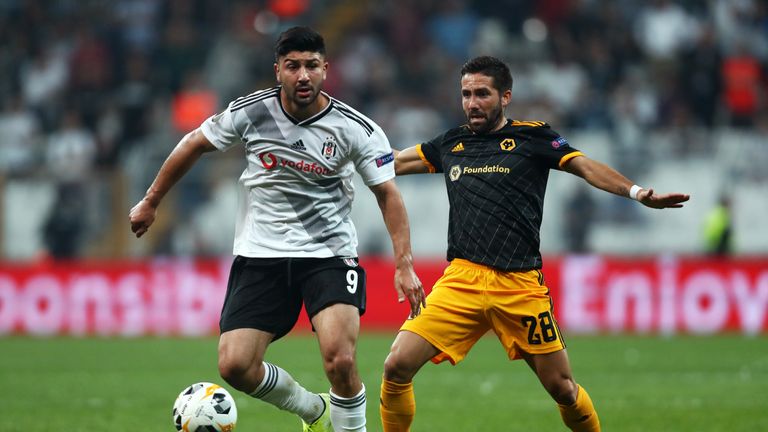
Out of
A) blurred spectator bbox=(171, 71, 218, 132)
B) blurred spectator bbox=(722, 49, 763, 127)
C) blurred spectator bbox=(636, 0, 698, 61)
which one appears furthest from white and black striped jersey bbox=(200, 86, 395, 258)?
blurred spectator bbox=(636, 0, 698, 61)

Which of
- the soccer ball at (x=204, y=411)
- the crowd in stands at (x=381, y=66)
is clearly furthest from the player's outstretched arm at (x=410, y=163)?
the crowd in stands at (x=381, y=66)

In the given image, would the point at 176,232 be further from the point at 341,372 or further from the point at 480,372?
the point at 341,372

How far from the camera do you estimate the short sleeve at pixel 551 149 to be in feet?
24.5

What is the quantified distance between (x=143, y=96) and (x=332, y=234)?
16113 millimetres

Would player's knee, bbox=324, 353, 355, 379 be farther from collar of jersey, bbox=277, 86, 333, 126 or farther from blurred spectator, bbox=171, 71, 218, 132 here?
blurred spectator, bbox=171, 71, 218, 132

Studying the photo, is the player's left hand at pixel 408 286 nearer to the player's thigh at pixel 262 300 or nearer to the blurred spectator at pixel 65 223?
the player's thigh at pixel 262 300

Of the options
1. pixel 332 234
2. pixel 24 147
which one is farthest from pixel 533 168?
pixel 24 147

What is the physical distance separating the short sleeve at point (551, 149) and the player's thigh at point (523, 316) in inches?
28.9

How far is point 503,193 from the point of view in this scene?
24.7 feet

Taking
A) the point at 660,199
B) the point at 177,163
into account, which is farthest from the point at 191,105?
the point at 660,199

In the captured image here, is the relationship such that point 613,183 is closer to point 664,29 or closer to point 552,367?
point 552,367

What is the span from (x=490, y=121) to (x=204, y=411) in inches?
101

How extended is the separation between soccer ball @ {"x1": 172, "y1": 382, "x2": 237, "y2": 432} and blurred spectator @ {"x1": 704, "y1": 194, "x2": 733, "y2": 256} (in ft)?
41.0

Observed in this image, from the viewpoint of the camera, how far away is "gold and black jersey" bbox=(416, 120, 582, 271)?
24.5ft
